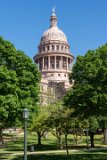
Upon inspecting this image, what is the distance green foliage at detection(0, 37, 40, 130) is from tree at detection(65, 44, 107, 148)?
386 cm

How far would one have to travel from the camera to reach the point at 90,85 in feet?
118

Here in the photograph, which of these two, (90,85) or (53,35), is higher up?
(53,35)

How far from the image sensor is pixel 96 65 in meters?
36.9

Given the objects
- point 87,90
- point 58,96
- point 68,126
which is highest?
point 58,96

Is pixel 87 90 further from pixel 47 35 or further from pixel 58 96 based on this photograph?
pixel 47 35

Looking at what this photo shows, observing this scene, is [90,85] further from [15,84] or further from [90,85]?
[15,84]

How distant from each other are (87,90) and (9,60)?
797cm

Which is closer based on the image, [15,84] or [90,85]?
[15,84]

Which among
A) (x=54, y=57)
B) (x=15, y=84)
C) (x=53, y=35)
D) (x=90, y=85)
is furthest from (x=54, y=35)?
(x=15, y=84)

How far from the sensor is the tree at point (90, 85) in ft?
117

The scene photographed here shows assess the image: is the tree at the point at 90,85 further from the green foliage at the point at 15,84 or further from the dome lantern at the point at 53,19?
the dome lantern at the point at 53,19

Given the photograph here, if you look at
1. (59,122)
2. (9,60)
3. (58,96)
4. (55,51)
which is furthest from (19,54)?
(55,51)

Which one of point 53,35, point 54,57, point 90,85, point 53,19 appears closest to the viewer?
point 90,85

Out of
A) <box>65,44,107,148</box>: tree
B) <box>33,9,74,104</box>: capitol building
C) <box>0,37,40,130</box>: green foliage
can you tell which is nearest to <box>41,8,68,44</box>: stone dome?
<box>33,9,74,104</box>: capitol building
